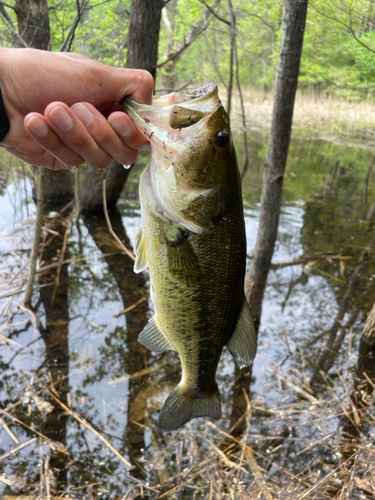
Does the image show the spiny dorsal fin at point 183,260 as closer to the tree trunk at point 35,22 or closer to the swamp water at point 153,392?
the swamp water at point 153,392

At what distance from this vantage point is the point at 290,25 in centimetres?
371

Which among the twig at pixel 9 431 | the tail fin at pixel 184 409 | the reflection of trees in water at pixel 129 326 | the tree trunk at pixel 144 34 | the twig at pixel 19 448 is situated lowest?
the twig at pixel 19 448

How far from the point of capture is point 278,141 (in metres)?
4.19

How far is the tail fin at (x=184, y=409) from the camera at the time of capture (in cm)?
186

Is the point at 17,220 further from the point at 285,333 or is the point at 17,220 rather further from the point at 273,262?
the point at 285,333

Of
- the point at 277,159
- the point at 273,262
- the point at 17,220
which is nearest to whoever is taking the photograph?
the point at 277,159

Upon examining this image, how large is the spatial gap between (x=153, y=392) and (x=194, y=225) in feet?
9.52

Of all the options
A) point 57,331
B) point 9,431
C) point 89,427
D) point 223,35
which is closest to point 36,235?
point 57,331

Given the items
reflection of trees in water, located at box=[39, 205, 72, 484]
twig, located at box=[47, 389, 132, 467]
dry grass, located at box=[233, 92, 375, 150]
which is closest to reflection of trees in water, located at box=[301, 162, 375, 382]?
twig, located at box=[47, 389, 132, 467]

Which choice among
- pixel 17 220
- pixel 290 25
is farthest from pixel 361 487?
pixel 17 220

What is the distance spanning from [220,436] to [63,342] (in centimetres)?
219

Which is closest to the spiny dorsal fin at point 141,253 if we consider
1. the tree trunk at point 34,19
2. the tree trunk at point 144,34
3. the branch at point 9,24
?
the branch at point 9,24

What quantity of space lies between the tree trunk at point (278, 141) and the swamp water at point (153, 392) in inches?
25.7

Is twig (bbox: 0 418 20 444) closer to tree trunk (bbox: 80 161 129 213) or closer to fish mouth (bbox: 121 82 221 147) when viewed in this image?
fish mouth (bbox: 121 82 221 147)
